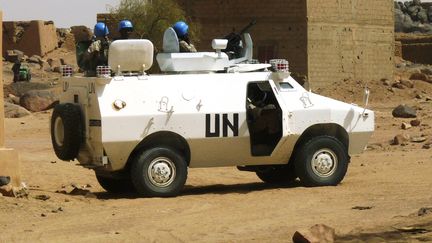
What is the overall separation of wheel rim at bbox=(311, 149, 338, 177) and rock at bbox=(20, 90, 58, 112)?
16.8 meters

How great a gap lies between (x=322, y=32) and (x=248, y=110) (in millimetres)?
21272

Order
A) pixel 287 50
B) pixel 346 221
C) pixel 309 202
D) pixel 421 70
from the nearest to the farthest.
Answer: pixel 346 221 → pixel 309 202 → pixel 287 50 → pixel 421 70

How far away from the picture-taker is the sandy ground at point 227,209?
10398 mm

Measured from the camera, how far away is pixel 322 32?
115 ft

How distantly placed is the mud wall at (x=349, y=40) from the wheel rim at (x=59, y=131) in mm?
20896

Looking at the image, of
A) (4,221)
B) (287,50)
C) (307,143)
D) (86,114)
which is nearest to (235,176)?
(307,143)

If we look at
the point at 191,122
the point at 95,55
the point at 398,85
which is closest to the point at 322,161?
the point at 191,122

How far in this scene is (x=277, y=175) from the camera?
15227mm

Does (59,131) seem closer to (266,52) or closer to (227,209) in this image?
(227,209)

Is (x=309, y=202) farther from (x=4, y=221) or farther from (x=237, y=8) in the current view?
(x=237, y=8)

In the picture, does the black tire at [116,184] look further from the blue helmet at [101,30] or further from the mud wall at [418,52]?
the mud wall at [418,52]

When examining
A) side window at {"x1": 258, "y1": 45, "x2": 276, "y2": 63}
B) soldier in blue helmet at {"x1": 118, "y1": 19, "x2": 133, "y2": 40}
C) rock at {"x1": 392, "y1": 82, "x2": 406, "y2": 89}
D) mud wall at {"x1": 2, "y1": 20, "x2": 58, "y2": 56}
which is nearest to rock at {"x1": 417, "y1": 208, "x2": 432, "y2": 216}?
soldier in blue helmet at {"x1": 118, "y1": 19, "x2": 133, "y2": 40}

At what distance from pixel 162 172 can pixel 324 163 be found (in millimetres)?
2182

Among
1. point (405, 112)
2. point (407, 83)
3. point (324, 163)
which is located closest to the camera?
point (324, 163)
